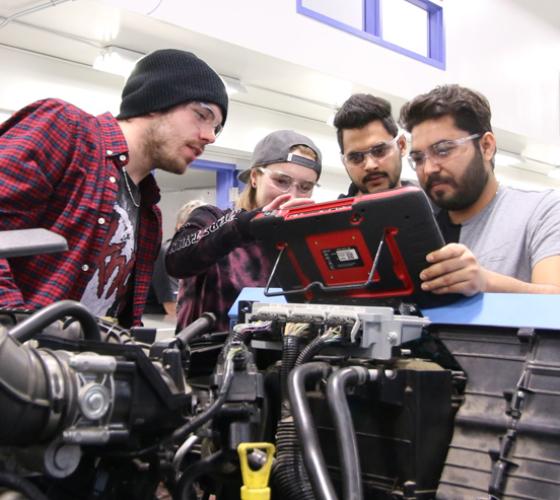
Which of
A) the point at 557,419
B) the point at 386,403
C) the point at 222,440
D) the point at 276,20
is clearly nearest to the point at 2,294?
the point at 222,440

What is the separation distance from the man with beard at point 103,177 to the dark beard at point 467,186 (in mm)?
725

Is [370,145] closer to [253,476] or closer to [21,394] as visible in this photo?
[253,476]

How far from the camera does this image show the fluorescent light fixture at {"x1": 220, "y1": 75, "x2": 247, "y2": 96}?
491 centimetres

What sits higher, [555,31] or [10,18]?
[555,31]

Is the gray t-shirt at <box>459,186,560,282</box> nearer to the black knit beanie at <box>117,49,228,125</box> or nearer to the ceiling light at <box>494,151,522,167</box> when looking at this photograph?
the black knit beanie at <box>117,49,228,125</box>

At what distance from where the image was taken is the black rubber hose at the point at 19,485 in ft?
2.24

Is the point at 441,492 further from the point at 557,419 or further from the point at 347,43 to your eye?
the point at 347,43

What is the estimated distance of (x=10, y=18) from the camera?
380 centimetres

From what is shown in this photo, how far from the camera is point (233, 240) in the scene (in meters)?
1.70

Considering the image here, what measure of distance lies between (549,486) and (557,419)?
9 cm

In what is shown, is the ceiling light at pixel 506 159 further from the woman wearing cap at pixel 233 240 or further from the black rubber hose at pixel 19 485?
the black rubber hose at pixel 19 485

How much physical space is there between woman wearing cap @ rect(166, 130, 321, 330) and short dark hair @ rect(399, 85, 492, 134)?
389 mm

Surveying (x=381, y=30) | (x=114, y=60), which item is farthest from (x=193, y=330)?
(x=381, y=30)

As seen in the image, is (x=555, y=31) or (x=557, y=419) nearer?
(x=557, y=419)
